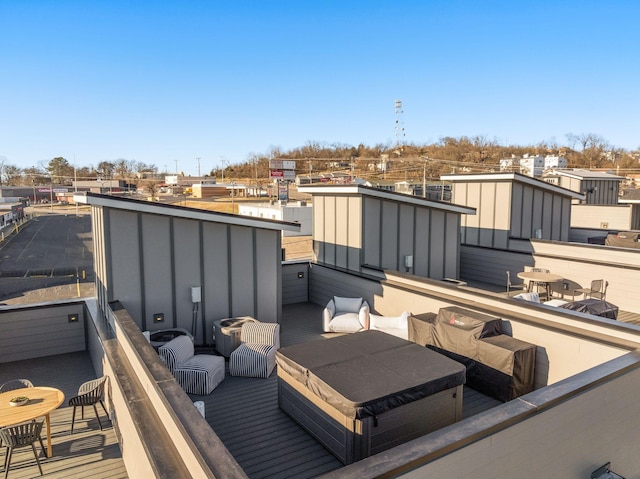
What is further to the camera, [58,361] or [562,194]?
[562,194]

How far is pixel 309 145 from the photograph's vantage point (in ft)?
367

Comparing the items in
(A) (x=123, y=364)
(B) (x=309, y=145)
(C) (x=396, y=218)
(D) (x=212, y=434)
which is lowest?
(A) (x=123, y=364)

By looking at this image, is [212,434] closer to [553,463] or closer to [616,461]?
[553,463]

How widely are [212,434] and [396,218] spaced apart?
8547mm

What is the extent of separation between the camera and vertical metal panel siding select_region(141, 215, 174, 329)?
805 cm

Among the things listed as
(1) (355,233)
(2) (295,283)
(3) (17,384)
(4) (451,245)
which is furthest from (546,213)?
(3) (17,384)

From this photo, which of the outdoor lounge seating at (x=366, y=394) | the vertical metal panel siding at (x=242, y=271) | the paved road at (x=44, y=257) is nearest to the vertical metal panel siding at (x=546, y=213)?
the vertical metal panel siding at (x=242, y=271)

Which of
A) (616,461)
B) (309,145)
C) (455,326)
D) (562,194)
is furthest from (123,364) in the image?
(309,145)

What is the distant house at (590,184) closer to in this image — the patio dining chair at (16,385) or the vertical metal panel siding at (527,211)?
the vertical metal panel siding at (527,211)

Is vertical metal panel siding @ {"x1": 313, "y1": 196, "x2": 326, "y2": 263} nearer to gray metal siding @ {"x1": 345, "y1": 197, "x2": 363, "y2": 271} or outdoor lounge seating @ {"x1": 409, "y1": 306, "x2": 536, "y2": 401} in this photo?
gray metal siding @ {"x1": 345, "y1": 197, "x2": 363, "y2": 271}

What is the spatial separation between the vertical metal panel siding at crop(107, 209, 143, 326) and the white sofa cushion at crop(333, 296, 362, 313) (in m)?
3.98

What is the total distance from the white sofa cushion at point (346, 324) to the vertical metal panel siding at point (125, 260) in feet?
12.4

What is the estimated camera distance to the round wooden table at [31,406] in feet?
17.5

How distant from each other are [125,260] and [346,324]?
14.6 ft
